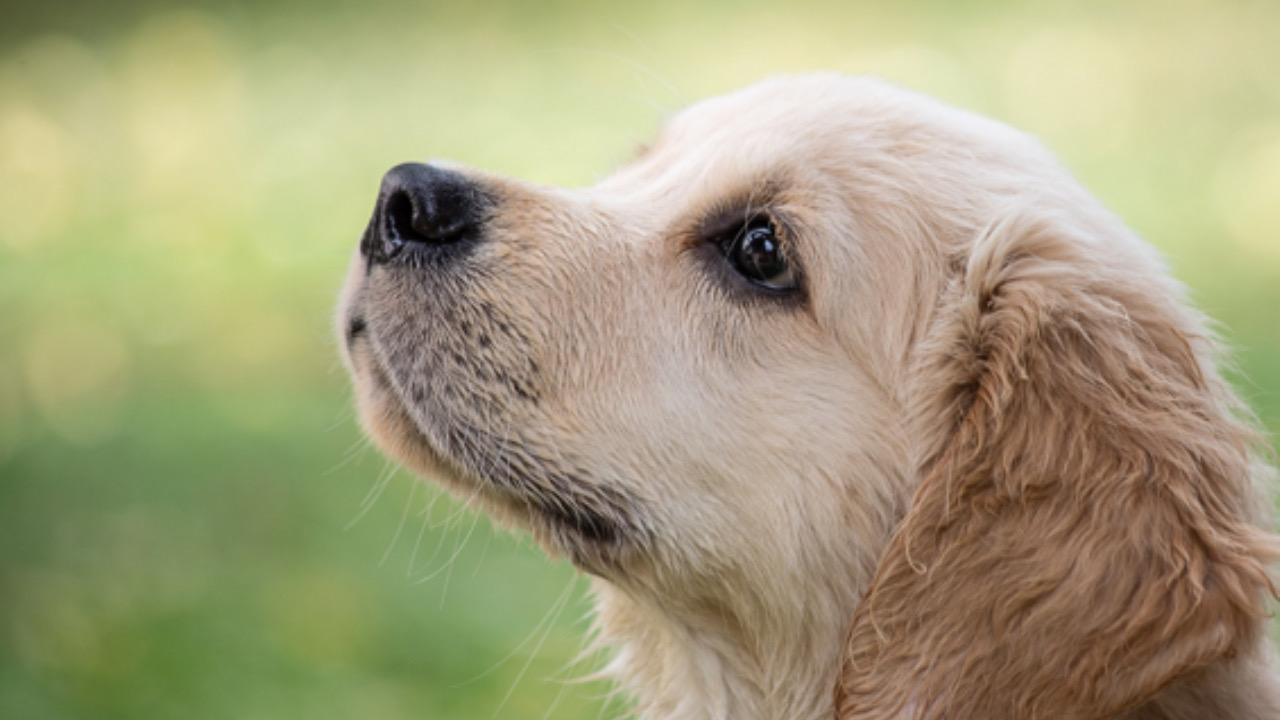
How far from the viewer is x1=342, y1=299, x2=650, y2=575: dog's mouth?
9.75 ft

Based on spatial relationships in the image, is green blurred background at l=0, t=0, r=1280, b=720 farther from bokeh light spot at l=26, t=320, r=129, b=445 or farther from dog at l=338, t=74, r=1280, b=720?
dog at l=338, t=74, r=1280, b=720

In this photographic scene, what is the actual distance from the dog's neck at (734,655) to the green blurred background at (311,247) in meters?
0.27

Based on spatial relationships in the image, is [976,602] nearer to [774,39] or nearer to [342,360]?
[342,360]


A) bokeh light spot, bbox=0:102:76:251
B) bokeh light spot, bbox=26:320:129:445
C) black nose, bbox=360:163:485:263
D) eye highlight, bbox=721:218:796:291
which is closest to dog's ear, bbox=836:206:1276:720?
eye highlight, bbox=721:218:796:291

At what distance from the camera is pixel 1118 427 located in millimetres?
2746

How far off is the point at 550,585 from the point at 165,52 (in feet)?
24.8

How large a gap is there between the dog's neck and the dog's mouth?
23 cm

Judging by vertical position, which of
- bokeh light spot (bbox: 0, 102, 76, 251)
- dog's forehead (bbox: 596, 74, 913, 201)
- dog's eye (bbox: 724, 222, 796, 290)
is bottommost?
bokeh light spot (bbox: 0, 102, 76, 251)

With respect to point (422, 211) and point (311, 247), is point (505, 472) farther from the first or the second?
point (311, 247)

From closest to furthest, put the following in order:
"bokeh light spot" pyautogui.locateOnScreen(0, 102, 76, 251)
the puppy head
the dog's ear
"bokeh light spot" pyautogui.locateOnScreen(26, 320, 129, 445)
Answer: the dog's ear, the puppy head, "bokeh light spot" pyautogui.locateOnScreen(26, 320, 129, 445), "bokeh light spot" pyautogui.locateOnScreen(0, 102, 76, 251)

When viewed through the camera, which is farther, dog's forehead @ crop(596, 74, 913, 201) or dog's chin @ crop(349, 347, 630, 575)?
dog's forehead @ crop(596, 74, 913, 201)

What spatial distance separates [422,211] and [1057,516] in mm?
1464

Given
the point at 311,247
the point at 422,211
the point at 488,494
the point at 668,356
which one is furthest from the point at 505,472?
the point at 311,247

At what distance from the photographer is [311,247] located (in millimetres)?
9492
